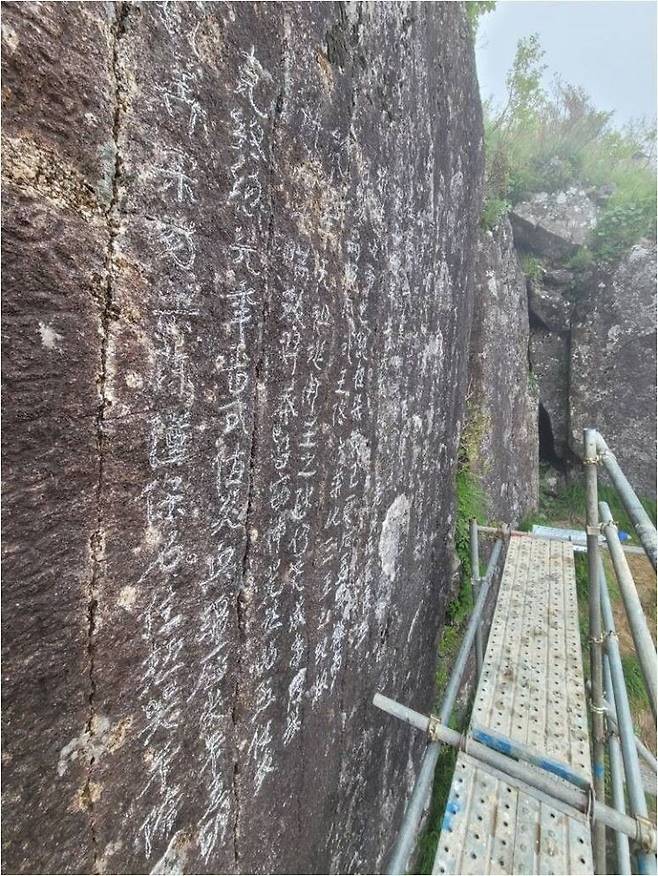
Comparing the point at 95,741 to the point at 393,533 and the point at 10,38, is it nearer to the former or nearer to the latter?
the point at 10,38

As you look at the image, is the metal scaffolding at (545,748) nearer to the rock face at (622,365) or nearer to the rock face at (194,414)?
the rock face at (194,414)

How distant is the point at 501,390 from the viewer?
5391 mm

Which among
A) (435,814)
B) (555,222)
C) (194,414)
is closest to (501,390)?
(555,222)

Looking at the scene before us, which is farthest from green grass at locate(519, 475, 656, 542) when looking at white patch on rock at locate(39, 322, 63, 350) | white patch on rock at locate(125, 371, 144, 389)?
white patch on rock at locate(39, 322, 63, 350)

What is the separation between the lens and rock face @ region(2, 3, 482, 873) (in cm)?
83

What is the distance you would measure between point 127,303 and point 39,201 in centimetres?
22

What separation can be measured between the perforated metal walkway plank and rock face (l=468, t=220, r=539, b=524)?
5.78 feet

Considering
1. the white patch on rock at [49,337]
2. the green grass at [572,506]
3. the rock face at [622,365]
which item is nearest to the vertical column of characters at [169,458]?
the white patch on rock at [49,337]

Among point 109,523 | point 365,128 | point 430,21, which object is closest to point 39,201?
point 109,523

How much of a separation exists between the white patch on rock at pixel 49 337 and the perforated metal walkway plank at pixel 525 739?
2.17 metres

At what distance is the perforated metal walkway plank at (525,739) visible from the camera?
1813mm

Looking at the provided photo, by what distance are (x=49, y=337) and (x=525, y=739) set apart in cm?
246

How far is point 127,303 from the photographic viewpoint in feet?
3.12

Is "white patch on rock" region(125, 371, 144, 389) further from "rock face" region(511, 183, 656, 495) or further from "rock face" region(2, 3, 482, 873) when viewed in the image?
"rock face" region(511, 183, 656, 495)
